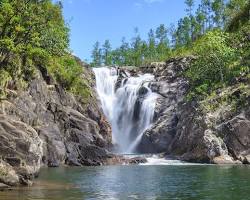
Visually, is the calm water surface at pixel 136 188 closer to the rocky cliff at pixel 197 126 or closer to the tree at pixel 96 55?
the rocky cliff at pixel 197 126

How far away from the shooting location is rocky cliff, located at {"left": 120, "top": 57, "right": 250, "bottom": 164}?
230 ft

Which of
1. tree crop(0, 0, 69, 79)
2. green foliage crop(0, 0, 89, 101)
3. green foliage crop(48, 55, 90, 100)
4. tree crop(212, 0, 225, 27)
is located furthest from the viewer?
tree crop(212, 0, 225, 27)

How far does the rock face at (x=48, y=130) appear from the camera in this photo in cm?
3462

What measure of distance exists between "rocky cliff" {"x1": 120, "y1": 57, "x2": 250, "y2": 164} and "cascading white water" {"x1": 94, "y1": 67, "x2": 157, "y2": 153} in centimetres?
196

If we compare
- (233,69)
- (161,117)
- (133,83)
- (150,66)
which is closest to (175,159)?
(161,117)

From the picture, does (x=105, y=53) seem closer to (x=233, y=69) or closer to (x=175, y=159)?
(x=233, y=69)

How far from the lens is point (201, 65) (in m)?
90.3

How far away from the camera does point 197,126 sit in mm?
76625

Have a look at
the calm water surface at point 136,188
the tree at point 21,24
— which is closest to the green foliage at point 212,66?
the calm water surface at point 136,188

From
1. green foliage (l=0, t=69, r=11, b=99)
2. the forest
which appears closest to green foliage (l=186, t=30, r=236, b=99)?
the forest

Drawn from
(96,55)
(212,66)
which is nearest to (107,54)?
(96,55)

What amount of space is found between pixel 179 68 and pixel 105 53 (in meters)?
A: 78.8

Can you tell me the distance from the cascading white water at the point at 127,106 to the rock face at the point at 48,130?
6.24 meters

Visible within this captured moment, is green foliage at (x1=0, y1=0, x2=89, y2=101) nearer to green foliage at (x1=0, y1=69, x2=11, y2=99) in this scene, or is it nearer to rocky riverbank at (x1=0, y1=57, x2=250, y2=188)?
green foliage at (x1=0, y1=69, x2=11, y2=99)
